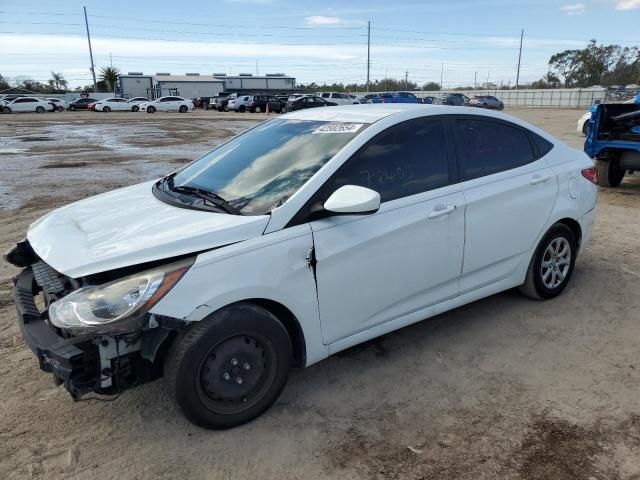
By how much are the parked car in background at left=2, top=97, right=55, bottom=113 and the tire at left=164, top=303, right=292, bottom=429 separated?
54.4 m

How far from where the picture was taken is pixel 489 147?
3865mm

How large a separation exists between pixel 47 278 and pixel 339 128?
1989 millimetres

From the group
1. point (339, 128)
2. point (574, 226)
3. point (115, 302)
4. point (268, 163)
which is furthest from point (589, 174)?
point (115, 302)

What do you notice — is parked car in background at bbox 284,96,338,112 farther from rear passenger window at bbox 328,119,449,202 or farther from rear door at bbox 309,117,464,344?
rear door at bbox 309,117,464,344

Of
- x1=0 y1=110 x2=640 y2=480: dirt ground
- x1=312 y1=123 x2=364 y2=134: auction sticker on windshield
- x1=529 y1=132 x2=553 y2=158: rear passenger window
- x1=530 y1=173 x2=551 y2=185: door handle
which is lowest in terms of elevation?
x1=0 y1=110 x2=640 y2=480: dirt ground

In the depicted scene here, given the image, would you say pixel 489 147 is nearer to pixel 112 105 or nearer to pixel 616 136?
pixel 616 136

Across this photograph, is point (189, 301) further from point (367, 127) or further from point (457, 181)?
point (457, 181)

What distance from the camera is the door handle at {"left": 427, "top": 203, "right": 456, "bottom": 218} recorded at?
3.35 metres

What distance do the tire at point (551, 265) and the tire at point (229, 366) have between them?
241cm

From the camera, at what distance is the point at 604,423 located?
2883 millimetres

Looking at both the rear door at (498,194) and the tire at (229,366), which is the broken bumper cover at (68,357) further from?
the rear door at (498,194)

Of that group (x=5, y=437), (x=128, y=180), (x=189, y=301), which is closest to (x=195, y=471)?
(x=189, y=301)

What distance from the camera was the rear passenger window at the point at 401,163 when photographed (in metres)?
3.14

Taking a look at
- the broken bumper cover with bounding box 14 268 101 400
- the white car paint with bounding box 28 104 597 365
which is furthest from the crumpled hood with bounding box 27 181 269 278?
the broken bumper cover with bounding box 14 268 101 400
